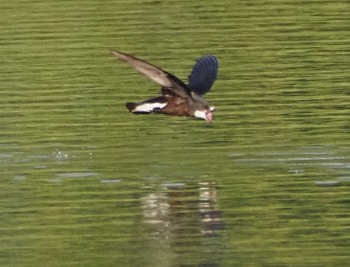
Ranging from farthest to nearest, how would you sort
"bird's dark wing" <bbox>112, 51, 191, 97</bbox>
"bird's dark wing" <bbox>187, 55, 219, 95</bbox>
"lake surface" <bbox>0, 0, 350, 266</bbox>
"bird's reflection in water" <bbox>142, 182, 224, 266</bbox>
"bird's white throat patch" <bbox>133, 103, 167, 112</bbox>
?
"bird's dark wing" <bbox>187, 55, 219, 95</bbox> < "bird's white throat patch" <bbox>133, 103, 167, 112</bbox> < "bird's dark wing" <bbox>112, 51, 191, 97</bbox> < "lake surface" <bbox>0, 0, 350, 266</bbox> < "bird's reflection in water" <bbox>142, 182, 224, 266</bbox>

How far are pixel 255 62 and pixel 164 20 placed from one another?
5365mm

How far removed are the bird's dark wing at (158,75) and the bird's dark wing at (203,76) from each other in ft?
1.94

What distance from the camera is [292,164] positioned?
17562mm

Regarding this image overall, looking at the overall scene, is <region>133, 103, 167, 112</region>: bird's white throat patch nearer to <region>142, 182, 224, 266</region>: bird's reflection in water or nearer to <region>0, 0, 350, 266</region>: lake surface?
<region>0, 0, 350, 266</region>: lake surface

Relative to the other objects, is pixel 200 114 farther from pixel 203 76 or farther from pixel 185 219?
pixel 185 219

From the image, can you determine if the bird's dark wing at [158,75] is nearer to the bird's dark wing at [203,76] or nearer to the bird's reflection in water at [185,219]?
the bird's dark wing at [203,76]

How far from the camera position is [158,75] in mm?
16266

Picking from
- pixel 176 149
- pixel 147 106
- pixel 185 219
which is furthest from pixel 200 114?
pixel 185 219

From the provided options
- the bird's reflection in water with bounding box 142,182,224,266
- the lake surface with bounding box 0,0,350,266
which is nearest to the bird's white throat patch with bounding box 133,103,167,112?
the lake surface with bounding box 0,0,350,266

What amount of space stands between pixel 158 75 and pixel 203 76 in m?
1.63

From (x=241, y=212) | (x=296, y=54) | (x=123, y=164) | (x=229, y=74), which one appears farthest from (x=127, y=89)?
(x=241, y=212)

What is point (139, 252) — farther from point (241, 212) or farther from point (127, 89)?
point (127, 89)

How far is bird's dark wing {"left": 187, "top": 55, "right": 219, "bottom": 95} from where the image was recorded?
17578 mm

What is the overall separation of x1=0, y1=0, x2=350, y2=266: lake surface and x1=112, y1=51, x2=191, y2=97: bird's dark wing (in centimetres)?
93
